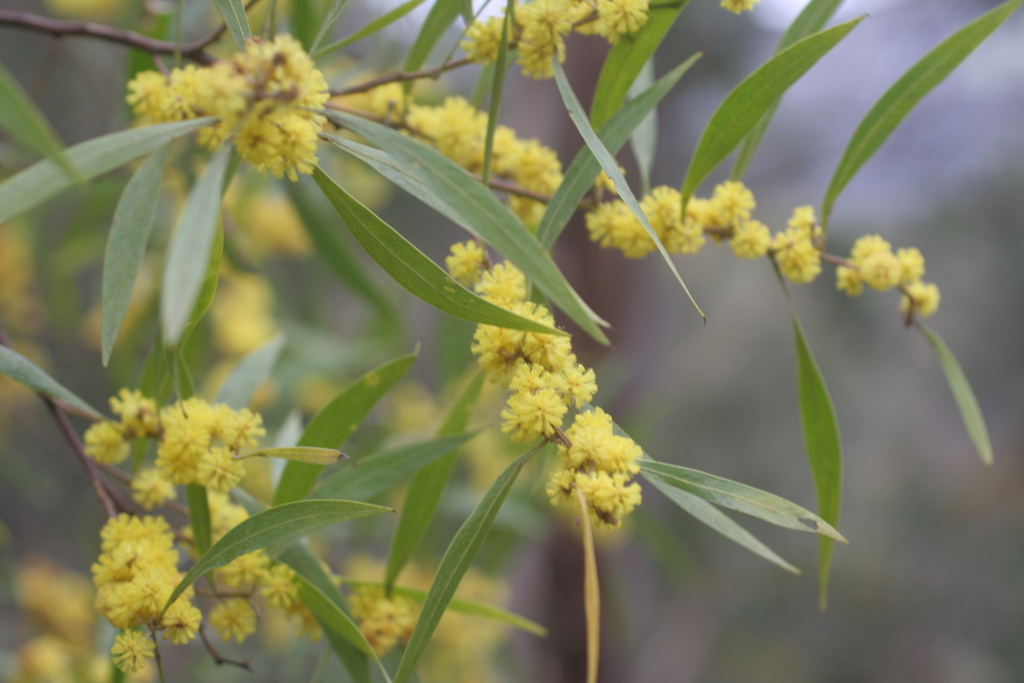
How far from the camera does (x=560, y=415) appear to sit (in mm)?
437

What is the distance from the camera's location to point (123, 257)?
43cm

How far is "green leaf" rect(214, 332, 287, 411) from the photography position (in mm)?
702

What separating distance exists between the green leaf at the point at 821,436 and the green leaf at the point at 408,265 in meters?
0.33

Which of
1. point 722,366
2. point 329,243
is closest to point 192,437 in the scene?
point 329,243

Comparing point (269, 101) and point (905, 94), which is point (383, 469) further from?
point (905, 94)

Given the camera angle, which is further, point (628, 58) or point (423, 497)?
point (423, 497)

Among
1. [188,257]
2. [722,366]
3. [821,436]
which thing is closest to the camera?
[188,257]

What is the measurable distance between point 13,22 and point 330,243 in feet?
1.74

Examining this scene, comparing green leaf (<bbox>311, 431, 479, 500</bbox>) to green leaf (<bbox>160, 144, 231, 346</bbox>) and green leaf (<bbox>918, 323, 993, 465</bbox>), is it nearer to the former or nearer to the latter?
green leaf (<bbox>160, 144, 231, 346</bbox>)

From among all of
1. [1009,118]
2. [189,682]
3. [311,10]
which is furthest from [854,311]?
[189,682]

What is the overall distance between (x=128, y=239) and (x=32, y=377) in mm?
230

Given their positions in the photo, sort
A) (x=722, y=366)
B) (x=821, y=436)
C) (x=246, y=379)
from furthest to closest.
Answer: (x=722, y=366) < (x=246, y=379) < (x=821, y=436)

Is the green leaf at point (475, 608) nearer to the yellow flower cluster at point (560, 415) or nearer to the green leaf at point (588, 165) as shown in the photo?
the yellow flower cluster at point (560, 415)

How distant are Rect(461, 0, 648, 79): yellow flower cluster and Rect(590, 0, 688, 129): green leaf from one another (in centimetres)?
1
